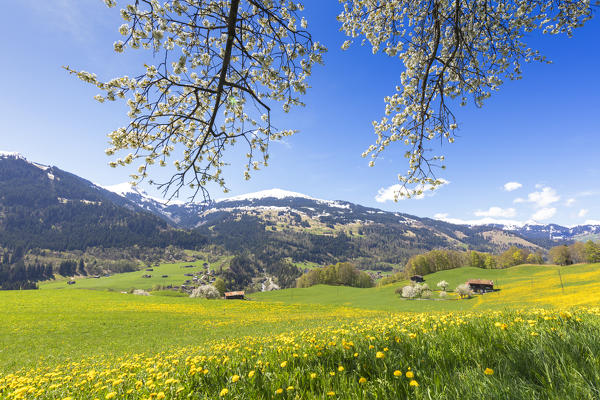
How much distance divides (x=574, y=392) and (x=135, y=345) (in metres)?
25.3

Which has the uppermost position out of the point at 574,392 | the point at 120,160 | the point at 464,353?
the point at 120,160

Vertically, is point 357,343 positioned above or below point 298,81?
below

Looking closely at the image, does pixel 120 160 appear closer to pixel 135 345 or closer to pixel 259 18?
pixel 259 18

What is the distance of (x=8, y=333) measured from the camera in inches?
982

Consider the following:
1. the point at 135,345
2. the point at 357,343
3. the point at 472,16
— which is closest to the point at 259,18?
the point at 472,16

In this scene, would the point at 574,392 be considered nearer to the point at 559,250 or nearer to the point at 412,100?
the point at 412,100

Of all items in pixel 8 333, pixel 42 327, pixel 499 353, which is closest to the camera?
pixel 499 353

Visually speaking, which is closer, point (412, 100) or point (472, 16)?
point (472, 16)

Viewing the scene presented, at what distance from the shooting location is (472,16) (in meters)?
8.02

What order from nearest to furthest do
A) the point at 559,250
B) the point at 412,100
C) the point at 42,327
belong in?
1. the point at 412,100
2. the point at 42,327
3. the point at 559,250

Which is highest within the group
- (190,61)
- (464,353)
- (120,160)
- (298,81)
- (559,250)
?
(190,61)

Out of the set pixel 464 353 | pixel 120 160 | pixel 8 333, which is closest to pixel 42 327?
pixel 8 333

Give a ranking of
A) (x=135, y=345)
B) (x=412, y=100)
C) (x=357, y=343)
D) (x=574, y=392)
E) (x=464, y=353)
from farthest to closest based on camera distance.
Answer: (x=135, y=345), (x=412, y=100), (x=357, y=343), (x=464, y=353), (x=574, y=392)

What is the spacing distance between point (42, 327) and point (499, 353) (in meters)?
40.7
